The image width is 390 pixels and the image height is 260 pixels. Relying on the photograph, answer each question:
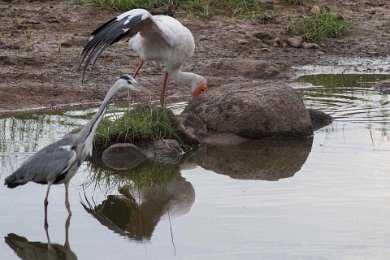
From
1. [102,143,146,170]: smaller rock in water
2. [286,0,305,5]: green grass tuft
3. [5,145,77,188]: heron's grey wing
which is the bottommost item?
[286,0,305,5]: green grass tuft

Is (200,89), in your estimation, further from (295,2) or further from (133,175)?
(295,2)

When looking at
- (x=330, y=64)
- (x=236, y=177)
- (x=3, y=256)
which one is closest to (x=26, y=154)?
(x=236, y=177)

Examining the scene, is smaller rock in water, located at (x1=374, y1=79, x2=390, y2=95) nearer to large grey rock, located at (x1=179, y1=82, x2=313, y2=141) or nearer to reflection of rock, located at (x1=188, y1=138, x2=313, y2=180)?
large grey rock, located at (x1=179, y1=82, x2=313, y2=141)

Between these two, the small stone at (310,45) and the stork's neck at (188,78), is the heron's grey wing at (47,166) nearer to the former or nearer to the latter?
the stork's neck at (188,78)

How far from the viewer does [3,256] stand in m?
5.73

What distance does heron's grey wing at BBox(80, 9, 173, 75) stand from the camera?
8570mm

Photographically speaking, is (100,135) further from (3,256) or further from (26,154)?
(3,256)

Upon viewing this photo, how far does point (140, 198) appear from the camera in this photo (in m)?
7.13

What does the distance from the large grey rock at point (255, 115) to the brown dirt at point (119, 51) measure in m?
1.90

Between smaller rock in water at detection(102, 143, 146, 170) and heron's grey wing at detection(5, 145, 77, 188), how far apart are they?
5.32 feet

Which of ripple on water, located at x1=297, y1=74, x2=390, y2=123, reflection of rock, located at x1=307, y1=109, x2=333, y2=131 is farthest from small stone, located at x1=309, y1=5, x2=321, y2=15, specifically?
reflection of rock, located at x1=307, y1=109, x2=333, y2=131

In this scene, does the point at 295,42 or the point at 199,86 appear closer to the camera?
the point at 199,86

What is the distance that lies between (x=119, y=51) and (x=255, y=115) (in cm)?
392

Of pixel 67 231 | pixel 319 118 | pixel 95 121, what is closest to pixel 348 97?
pixel 319 118
